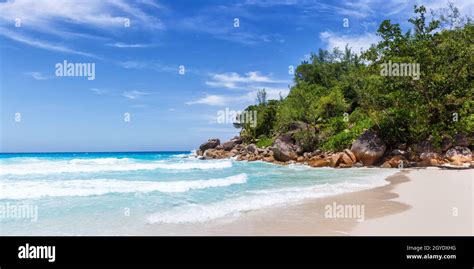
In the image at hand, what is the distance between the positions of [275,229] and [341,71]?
57.9m

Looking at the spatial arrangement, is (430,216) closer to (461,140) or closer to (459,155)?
(459,155)

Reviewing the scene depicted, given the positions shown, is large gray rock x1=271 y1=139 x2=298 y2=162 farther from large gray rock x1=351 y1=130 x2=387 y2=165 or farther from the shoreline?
the shoreline

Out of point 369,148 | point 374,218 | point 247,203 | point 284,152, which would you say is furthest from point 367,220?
point 284,152

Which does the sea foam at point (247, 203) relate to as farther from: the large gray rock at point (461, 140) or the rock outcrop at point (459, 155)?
the large gray rock at point (461, 140)

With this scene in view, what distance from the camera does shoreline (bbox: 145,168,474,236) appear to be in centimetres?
731

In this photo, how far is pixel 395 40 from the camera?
27.2 m

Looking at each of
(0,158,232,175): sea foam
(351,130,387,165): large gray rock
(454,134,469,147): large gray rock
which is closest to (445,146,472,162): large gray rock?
(454,134,469,147): large gray rock

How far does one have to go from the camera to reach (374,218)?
8602 mm

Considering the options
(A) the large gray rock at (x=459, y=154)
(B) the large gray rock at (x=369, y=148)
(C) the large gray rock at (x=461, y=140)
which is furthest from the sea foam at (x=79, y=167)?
(C) the large gray rock at (x=461, y=140)

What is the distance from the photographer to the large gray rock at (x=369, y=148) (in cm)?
2745

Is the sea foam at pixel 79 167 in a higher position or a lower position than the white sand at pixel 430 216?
lower

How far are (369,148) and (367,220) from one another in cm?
2064
